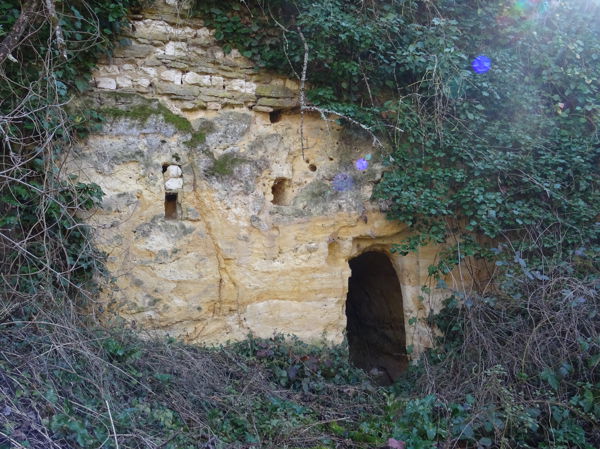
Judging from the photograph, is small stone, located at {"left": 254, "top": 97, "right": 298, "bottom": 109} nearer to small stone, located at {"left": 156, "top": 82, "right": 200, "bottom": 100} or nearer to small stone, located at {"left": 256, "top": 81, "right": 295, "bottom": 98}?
small stone, located at {"left": 256, "top": 81, "right": 295, "bottom": 98}

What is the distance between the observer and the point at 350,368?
540 cm

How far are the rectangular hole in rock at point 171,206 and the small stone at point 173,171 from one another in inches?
7.1

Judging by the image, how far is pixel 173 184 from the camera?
517 centimetres

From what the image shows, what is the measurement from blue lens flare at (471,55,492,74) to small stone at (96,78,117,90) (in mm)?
3610

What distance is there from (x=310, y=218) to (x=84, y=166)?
210 cm

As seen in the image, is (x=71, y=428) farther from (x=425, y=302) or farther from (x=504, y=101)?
(x=504, y=101)

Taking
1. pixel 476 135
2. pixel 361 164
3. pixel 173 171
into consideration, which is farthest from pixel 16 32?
pixel 476 135

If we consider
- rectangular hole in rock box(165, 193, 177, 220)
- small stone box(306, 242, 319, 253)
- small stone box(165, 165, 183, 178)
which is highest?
small stone box(165, 165, 183, 178)

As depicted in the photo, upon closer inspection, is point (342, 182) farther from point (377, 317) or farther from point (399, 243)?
point (377, 317)

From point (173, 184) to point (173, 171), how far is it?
0.39 ft

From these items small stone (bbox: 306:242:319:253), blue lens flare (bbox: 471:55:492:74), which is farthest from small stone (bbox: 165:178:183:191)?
blue lens flare (bbox: 471:55:492:74)

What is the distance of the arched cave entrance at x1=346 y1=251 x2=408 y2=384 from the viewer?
745 centimetres

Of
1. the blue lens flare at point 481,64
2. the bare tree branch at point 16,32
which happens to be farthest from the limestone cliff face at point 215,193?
the blue lens flare at point 481,64

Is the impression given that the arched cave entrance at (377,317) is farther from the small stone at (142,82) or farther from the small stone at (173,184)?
the small stone at (142,82)
